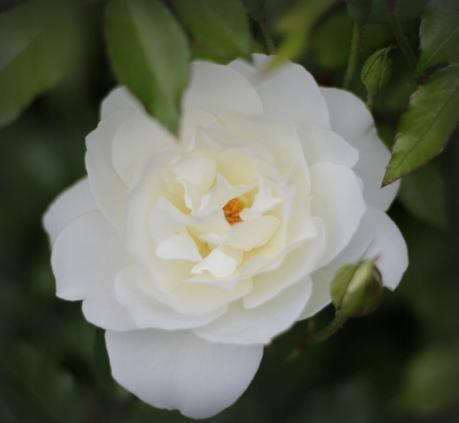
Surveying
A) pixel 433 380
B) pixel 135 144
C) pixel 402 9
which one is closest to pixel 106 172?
pixel 135 144

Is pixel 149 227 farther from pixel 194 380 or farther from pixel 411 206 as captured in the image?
pixel 411 206

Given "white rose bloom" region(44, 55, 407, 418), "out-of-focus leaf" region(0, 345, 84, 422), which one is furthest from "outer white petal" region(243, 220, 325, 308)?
"out-of-focus leaf" region(0, 345, 84, 422)

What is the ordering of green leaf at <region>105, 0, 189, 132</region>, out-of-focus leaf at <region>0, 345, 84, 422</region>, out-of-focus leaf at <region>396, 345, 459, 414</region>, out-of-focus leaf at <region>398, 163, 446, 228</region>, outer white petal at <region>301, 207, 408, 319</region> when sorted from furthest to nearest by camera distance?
out-of-focus leaf at <region>396, 345, 459, 414</region> → out-of-focus leaf at <region>0, 345, 84, 422</region> → out-of-focus leaf at <region>398, 163, 446, 228</region> → outer white petal at <region>301, 207, 408, 319</region> → green leaf at <region>105, 0, 189, 132</region>

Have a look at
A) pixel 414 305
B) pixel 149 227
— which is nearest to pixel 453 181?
pixel 414 305

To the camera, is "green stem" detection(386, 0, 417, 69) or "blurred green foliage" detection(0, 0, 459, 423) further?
"blurred green foliage" detection(0, 0, 459, 423)

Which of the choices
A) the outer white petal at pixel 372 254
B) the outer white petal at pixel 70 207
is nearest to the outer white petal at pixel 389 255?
the outer white petal at pixel 372 254

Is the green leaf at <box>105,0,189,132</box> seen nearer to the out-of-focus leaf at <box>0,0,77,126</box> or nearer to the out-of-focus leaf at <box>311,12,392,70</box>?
the out-of-focus leaf at <box>0,0,77,126</box>

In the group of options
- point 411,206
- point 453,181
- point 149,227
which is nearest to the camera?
point 149,227
